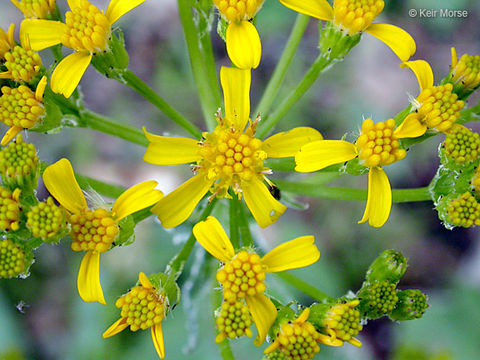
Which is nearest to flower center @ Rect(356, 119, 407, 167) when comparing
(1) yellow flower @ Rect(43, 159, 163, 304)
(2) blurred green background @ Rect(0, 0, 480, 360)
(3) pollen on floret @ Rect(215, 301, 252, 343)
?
(3) pollen on floret @ Rect(215, 301, 252, 343)

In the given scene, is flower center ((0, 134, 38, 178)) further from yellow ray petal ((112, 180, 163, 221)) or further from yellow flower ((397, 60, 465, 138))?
yellow flower ((397, 60, 465, 138))

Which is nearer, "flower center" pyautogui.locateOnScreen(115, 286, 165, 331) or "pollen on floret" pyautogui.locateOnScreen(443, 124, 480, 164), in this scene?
"flower center" pyautogui.locateOnScreen(115, 286, 165, 331)

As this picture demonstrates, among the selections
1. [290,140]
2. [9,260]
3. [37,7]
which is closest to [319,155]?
[290,140]

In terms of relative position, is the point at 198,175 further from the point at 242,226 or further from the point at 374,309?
the point at 374,309

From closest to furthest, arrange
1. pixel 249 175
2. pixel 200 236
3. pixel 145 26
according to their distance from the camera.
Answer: pixel 200 236, pixel 249 175, pixel 145 26

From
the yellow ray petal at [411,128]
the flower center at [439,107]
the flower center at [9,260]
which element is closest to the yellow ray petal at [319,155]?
the yellow ray petal at [411,128]

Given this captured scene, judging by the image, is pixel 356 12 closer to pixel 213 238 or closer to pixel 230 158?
pixel 230 158

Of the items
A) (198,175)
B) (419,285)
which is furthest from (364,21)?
(419,285)
